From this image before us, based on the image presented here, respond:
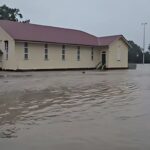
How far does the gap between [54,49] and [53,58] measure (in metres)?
1.08

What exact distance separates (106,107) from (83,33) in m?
40.6

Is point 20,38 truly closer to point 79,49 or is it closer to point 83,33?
point 79,49

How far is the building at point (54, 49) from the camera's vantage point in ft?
126

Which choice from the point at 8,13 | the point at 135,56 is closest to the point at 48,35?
the point at 8,13

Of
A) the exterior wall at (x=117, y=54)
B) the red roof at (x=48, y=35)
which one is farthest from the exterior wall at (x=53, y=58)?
the exterior wall at (x=117, y=54)

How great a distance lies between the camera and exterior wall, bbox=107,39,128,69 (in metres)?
49.2

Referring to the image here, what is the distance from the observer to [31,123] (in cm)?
854

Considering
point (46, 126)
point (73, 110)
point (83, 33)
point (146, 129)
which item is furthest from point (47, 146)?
point (83, 33)

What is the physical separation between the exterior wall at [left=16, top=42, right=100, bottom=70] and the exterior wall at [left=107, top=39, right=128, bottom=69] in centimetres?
181

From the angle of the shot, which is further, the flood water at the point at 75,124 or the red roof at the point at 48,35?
the red roof at the point at 48,35

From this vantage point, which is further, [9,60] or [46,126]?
[9,60]

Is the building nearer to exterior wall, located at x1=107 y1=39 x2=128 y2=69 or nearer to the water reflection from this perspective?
exterior wall, located at x1=107 y1=39 x2=128 y2=69

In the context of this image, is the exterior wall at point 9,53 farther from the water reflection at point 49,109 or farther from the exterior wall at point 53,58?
the water reflection at point 49,109

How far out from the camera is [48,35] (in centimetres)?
4266
